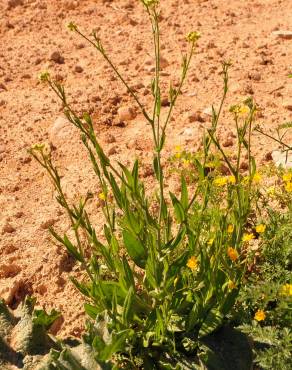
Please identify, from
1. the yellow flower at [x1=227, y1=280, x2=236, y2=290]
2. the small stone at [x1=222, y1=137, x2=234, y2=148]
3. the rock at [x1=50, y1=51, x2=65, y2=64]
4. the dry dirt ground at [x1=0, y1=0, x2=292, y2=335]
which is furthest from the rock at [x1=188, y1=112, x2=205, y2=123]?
the yellow flower at [x1=227, y1=280, x2=236, y2=290]

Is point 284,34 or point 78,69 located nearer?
point 78,69

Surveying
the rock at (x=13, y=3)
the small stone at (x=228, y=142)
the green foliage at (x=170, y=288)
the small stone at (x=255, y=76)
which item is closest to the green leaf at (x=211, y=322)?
the green foliage at (x=170, y=288)

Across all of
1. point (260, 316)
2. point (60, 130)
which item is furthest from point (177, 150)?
point (260, 316)

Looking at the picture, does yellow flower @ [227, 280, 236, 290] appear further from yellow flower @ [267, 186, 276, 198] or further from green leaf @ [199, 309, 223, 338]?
yellow flower @ [267, 186, 276, 198]

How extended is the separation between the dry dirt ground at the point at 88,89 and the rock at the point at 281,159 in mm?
69

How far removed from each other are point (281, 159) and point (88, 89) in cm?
160

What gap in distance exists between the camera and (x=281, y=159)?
3322 mm

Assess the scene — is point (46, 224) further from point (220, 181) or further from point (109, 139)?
point (220, 181)

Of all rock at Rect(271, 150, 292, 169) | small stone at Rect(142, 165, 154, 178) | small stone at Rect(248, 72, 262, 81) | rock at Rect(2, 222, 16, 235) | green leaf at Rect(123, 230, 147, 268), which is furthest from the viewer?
small stone at Rect(248, 72, 262, 81)

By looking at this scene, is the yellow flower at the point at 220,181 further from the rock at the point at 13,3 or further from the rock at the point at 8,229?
the rock at the point at 13,3

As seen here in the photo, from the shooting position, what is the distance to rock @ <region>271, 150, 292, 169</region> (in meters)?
3.26

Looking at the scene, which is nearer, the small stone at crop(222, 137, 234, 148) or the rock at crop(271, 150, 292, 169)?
the rock at crop(271, 150, 292, 169)

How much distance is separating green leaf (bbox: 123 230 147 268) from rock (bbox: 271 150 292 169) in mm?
1261

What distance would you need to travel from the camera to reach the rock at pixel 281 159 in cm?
326
